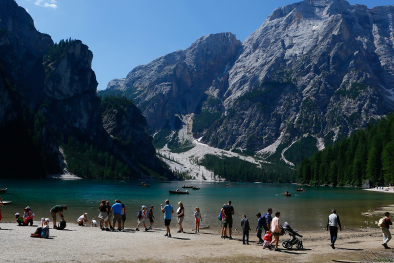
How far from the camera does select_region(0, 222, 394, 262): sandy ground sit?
1925 centimetres

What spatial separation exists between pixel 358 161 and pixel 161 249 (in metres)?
140

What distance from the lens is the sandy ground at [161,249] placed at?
19250 mm

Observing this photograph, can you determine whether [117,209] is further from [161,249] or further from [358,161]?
[358,161]

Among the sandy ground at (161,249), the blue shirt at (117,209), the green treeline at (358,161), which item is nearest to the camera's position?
the sandy ground at (161,249)

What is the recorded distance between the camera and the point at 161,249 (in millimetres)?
22875

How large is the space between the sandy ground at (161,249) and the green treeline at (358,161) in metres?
106

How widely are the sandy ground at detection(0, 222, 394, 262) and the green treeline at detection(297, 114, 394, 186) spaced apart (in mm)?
105620

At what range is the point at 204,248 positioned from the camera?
78.4 ft

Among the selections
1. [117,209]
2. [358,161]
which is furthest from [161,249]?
[358,161]

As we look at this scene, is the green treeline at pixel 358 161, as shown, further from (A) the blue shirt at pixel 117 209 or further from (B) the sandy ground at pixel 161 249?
(A) the blue shirt at pixel 117 209

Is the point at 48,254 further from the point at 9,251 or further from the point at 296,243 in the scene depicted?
the point at 296,243

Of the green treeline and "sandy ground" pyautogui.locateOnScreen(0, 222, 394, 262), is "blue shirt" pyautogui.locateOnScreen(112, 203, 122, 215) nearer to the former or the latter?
"sandy ground" pyautogui.locateOnScreen(0, 222, 394, 262)

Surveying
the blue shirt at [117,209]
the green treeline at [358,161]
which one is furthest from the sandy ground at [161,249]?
the green treeline at [358,161]

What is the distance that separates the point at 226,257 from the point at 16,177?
20632cm
